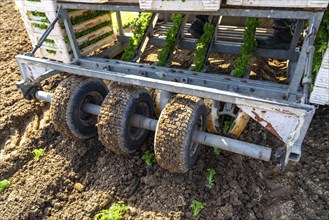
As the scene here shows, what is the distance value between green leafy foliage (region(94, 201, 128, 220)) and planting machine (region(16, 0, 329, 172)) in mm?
673

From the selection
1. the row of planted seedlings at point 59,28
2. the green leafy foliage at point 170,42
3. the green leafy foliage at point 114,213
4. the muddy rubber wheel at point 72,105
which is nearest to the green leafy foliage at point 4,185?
the muddy rubber wheel at point 72,105

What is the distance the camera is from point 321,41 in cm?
313

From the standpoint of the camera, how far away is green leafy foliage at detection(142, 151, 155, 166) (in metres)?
4.01

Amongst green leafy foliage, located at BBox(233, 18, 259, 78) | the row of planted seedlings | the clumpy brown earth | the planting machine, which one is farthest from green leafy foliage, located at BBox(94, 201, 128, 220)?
the row of planted seedlings

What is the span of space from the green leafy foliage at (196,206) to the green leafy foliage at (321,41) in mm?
1924

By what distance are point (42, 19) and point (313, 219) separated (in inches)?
174

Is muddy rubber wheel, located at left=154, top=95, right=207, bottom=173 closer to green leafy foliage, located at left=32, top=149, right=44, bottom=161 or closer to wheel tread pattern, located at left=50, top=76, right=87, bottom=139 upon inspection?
wheel tread pattern, located at left=50, top=76, right=87, bottom=139

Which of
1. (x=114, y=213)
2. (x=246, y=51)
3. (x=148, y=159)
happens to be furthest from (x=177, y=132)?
(x=246, y=51)

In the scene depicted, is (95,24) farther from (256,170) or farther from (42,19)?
(256,170)

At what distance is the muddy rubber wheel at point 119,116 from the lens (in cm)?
A: 369

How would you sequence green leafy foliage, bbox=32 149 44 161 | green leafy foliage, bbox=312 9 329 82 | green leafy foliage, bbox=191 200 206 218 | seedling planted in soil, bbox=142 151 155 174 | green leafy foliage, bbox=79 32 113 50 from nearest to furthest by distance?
green leafy foliage, bbox=312 9 329 82, green leafy foliage, bbox=191 200 206 218, seedling planted in soil, bbox=142 151 155 174, green leafy foliage, bbox=32 149 44 161, green leafy foliage, bbox=79 32 113 50

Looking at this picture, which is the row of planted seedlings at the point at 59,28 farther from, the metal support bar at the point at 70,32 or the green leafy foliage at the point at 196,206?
the green leafy foliage at the point at 196,206

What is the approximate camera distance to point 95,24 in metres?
5.26

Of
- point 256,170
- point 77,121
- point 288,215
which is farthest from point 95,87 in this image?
point 288,215
